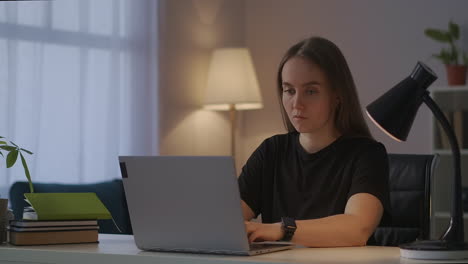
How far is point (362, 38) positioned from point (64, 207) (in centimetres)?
344

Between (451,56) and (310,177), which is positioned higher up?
(451,56)

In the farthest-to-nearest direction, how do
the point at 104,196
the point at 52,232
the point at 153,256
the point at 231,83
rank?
the point at 231,83 < the point at 104,196 < the point at 52,232 < the point at 153,256

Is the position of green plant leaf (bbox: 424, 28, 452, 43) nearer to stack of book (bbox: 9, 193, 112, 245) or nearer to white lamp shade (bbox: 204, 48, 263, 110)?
white lamp shade (bbox: 204, 48, 263, 110)

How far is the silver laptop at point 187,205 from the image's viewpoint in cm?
176

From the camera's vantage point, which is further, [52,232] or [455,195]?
[52,232]

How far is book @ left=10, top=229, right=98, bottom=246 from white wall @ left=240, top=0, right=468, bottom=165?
326 centimetres

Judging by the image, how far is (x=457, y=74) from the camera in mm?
4797

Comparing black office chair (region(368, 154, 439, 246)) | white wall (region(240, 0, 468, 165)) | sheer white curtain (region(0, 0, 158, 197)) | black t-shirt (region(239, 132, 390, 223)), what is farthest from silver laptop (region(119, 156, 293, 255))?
white wall (region(240, 0, 468, 165))

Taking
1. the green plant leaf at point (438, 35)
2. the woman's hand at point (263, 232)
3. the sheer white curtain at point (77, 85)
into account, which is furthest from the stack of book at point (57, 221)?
the green plant leaf at point (438, 35)

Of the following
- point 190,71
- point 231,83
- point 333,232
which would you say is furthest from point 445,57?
point 333,232

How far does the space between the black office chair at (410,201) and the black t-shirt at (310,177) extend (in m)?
0.33

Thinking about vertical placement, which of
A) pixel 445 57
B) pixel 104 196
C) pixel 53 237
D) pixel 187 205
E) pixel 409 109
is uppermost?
pixel 445 57

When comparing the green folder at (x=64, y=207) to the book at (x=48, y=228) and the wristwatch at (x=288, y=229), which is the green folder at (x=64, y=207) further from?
the wristwatch at (x=288, y=229)

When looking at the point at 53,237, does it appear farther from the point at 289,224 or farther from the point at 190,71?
the point at 190,71
